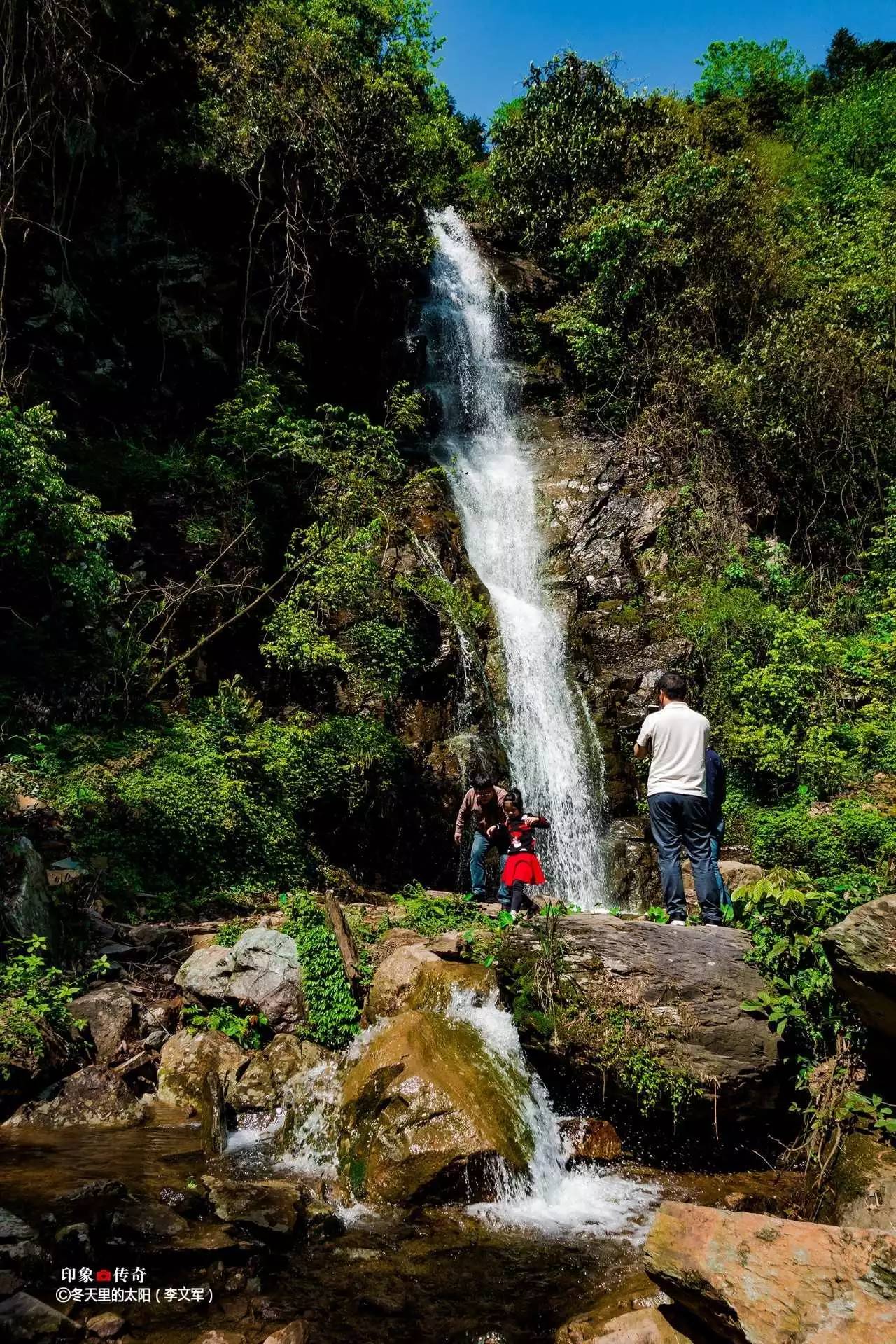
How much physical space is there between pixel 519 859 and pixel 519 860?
1 cm

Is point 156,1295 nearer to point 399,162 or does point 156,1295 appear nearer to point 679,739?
point 679,739

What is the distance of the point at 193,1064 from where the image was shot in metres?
5.39

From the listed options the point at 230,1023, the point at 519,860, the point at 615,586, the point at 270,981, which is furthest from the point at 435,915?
the point at 615,586

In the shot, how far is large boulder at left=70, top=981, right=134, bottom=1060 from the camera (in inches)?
214

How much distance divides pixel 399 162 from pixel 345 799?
1304cm

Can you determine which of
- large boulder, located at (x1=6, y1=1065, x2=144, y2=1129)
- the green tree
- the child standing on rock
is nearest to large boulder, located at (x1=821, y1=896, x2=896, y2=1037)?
the child standing on rock

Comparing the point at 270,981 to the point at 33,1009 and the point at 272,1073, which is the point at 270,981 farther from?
the point at 33,1009

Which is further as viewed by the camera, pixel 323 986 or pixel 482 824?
pixel 482 824

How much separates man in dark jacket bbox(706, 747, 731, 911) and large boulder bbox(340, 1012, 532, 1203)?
2.19m

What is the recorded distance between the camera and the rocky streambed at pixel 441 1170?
2.80 metres

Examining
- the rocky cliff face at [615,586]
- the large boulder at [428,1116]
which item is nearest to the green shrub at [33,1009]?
the large boulder at [428,1116]

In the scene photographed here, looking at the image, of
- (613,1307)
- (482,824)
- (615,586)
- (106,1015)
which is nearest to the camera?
(613,1307)

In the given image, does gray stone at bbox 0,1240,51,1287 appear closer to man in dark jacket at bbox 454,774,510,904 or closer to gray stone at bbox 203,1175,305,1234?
gray stone at bbox 203,1175,305,1234

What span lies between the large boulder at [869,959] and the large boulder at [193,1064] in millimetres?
4166
